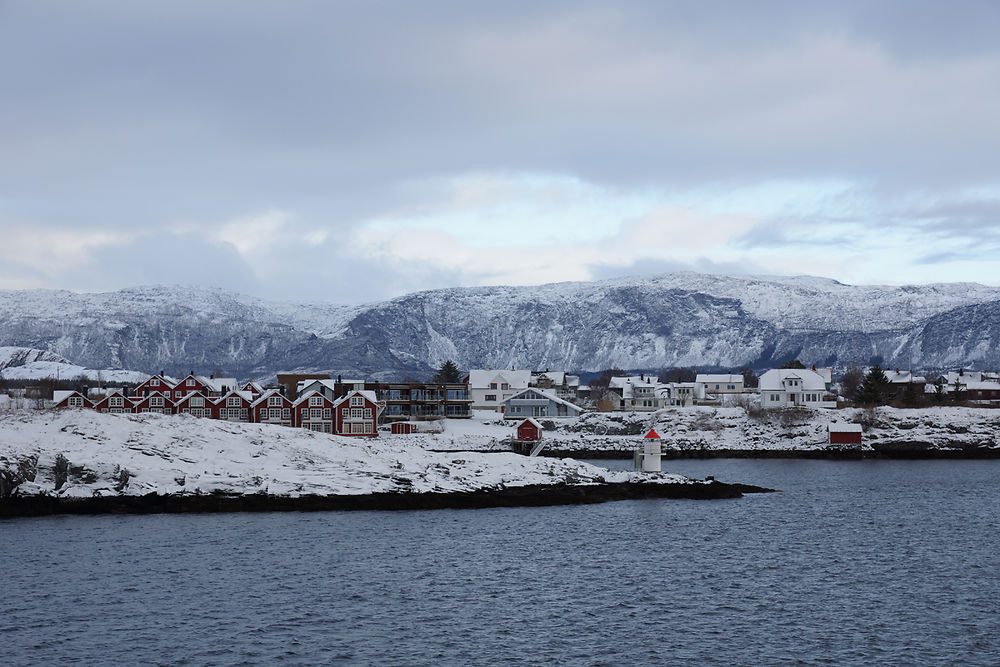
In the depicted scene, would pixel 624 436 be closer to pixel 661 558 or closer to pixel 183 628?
pixel 661 558

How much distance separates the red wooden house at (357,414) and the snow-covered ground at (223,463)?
32731mm

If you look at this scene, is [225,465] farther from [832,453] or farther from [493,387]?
[493,387]

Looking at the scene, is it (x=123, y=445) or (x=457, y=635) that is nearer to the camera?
(x=457, y=635)

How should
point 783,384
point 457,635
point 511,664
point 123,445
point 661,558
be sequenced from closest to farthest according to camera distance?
point 511,664
point 457,635
point 661,558
point 123,445
point 783,384

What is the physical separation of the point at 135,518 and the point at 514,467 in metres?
31.0

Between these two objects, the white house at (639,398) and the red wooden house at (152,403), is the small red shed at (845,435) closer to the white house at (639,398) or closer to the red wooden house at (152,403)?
the white house at (639,398)

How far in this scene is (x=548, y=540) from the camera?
6197 cm

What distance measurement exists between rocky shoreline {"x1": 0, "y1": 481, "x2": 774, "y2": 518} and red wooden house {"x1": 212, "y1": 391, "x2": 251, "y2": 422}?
188 ft

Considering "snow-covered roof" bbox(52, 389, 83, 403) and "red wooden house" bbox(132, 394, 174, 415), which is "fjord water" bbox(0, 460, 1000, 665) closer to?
"red wooden house" bbox(132, 394, 174, 415)

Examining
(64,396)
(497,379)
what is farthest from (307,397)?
(497,379)

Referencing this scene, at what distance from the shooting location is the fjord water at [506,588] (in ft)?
123

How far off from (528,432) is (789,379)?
214ft

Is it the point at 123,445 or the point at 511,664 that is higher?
the point at 123,445

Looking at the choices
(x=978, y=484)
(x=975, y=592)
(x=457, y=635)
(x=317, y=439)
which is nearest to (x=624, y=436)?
(x=978, y=484)
